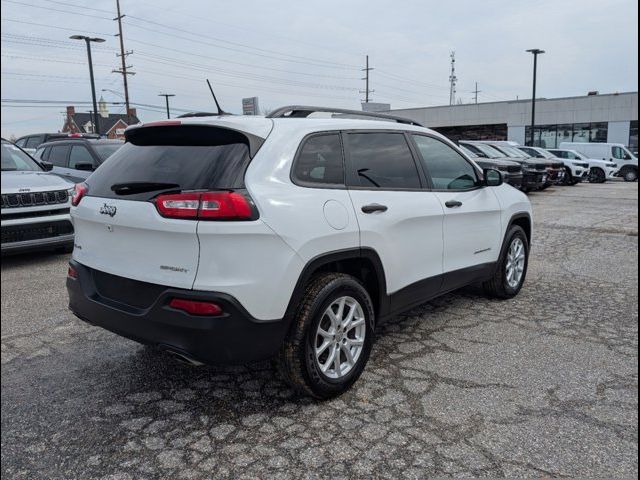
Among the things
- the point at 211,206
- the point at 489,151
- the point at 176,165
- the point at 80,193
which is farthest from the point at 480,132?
the point at 211,206

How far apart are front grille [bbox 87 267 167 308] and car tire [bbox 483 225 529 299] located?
3355mm

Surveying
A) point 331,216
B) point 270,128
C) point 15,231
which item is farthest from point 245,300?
point 15,231

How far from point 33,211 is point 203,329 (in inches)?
192

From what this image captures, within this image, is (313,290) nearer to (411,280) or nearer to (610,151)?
(411,280)

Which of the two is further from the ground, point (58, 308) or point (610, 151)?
point (610, 151)

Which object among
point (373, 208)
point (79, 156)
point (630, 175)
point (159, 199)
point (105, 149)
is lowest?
point (630, 175)

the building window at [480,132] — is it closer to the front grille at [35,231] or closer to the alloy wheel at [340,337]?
the front grille at [35,231]

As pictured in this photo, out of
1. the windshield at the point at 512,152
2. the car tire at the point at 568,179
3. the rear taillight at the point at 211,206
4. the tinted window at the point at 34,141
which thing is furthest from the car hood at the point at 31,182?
the car tire at the point at 568,179

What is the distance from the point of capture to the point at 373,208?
3.33m

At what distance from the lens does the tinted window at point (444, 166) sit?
13.5 ft

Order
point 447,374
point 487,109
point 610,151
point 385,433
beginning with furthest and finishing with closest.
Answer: point 487,109 → point 610,151 → point 447,374 → point 385,433

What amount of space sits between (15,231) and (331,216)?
487 centimetres

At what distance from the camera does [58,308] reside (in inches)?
192

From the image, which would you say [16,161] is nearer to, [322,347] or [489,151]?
[322,347]
